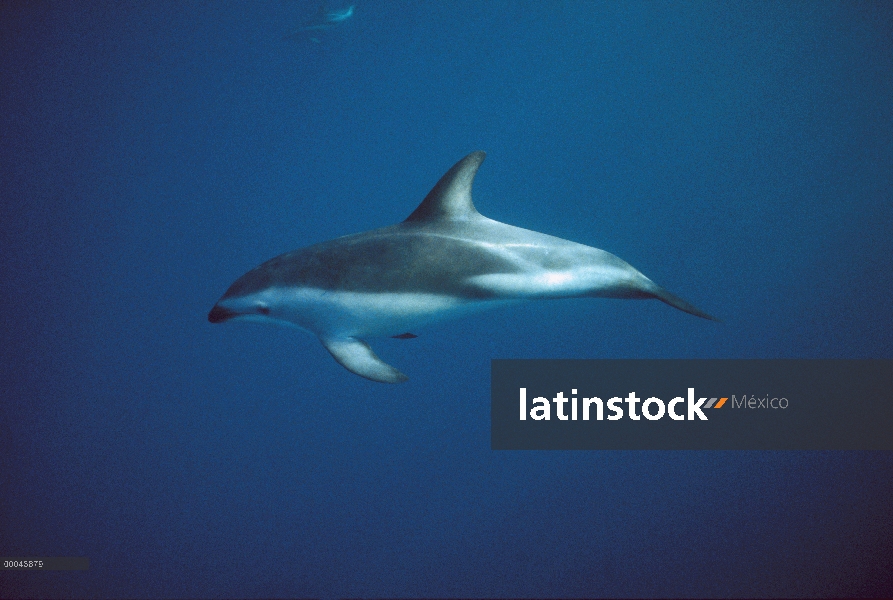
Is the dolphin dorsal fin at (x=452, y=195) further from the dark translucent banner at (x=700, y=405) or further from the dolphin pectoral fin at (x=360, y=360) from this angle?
the dark translucent banner at (x=700, y=405)

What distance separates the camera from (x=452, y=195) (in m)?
5.00

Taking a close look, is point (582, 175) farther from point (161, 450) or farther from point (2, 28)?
point (2, 28)

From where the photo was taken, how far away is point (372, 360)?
4711 millimetres

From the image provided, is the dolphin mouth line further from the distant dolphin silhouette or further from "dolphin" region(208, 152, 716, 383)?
the distant dolphin silhouette

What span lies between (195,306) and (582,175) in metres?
11.0

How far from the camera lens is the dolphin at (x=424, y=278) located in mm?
4602

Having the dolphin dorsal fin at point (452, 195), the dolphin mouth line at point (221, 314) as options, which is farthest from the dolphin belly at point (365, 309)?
the dolphin dorsal fin at point (452, 195)

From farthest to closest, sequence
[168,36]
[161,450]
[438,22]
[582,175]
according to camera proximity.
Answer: [582,175] → [438,22] → [168,36] → [161,450]

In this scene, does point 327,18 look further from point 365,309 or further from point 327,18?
point 365,309

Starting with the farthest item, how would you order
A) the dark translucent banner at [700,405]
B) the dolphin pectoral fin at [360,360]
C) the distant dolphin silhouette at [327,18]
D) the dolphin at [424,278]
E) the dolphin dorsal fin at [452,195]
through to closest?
1. the distant dolphin silhouette at [327,18]
2. the dark translucent banner at [700,405]
3. the dolphin dorsal fin at [452,195]
4. the dolphin at [424,278]
5. the dolphin pectoral fin at [360,360]

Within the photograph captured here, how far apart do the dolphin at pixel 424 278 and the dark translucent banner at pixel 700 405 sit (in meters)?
3.07

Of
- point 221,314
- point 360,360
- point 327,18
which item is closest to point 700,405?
point 360,360

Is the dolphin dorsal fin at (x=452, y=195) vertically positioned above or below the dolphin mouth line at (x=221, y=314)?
above

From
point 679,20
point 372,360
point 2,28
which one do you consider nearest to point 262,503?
point 372,360
